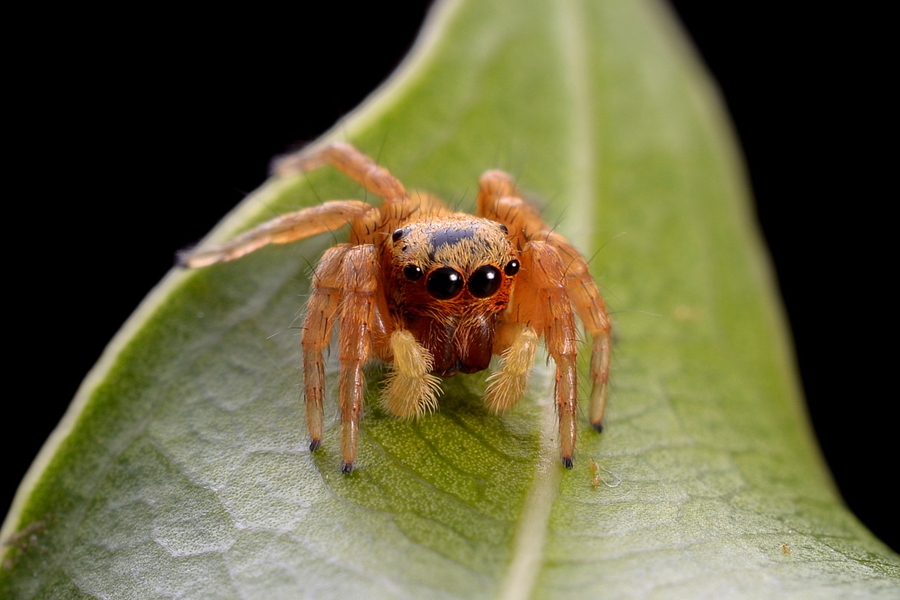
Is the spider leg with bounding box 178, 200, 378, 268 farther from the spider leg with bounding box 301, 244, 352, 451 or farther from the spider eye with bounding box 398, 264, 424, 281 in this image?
the spider eye with bounding box 398, 264, 424, 281

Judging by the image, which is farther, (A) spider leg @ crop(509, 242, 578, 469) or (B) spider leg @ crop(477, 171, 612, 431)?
(B) spider leg @ crop(477, 171, 612, 431)

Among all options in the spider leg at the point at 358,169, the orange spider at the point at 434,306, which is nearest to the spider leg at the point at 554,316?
the orange spider at the point at 434,306

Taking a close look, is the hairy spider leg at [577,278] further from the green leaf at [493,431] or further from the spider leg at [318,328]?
the spider leg at [318,328]

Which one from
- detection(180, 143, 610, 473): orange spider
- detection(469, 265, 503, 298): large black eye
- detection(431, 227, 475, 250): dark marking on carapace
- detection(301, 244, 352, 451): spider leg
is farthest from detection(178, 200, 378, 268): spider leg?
detection(469, 265, 503, 298): large black eye

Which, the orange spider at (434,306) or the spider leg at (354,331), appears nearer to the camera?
the spider leg at (354,331)

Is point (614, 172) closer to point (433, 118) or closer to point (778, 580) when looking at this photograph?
point (433, 118)

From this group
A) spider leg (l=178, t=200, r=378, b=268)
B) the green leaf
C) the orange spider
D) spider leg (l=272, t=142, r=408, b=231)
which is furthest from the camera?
spider leg (l=272, t=142, r=408, b=231)

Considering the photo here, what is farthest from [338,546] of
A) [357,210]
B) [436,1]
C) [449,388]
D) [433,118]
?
[436,1]
